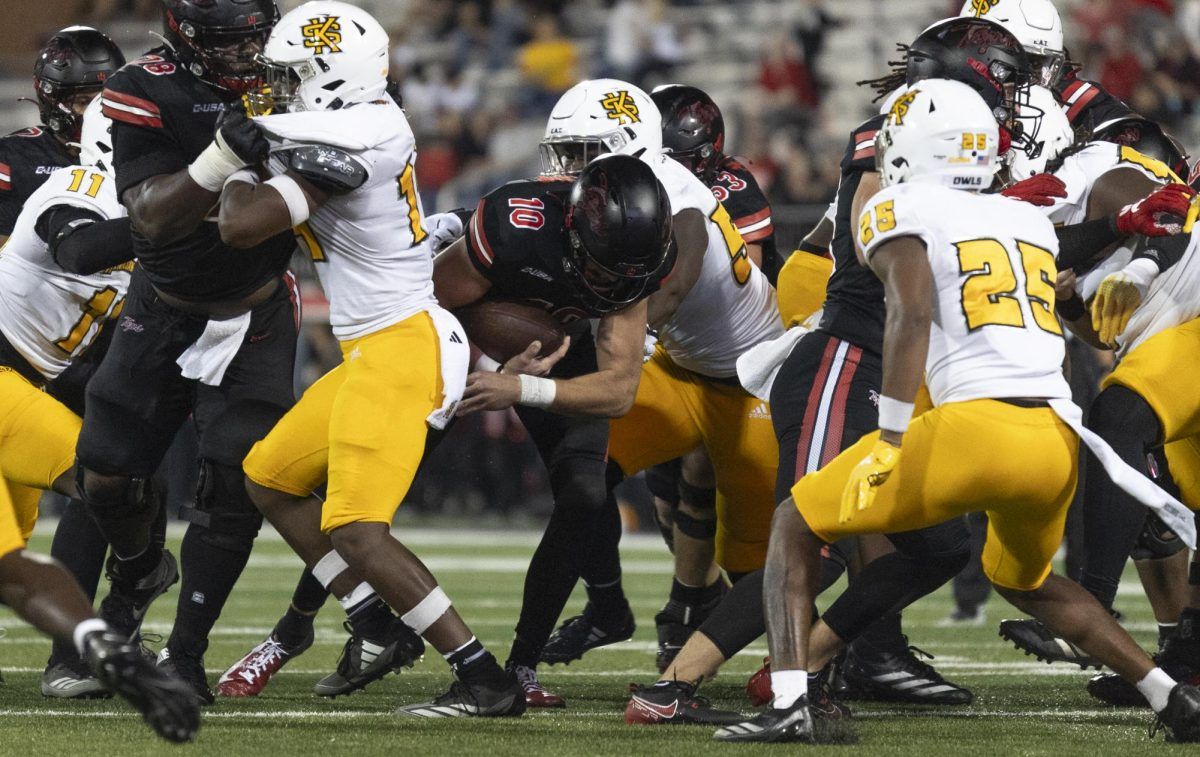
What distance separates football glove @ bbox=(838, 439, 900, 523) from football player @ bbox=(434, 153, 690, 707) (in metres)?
1.02

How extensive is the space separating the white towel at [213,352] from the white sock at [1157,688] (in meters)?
2.67

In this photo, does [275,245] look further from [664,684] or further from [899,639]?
[899,639]

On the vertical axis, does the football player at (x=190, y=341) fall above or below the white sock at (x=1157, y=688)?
above

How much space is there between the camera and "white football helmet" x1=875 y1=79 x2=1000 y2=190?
433 cm

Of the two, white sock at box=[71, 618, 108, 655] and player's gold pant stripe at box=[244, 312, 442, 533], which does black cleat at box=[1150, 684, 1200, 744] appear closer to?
player's gold pant stripe at box=[244, 312, 442, 533]

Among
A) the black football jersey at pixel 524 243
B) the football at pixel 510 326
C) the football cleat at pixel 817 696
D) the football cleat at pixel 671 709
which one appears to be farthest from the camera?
the football at pixel 510 326

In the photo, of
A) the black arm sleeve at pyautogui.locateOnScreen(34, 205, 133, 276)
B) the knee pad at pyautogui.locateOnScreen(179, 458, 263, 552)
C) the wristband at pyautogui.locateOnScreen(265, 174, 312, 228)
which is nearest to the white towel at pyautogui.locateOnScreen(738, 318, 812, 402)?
the wristband at pyautogui.locateOnScreen(265, 174, 312, 228)

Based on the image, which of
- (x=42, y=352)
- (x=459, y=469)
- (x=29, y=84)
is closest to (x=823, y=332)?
(x=42, y=352)

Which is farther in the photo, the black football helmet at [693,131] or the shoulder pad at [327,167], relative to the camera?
the black football helmet at [693,131]

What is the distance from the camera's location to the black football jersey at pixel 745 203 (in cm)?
610

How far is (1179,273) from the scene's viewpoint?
207 inches

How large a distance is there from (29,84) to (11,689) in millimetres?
13250

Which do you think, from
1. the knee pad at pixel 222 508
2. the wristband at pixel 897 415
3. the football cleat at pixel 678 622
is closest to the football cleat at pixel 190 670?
the knee pad at pixel 222 508

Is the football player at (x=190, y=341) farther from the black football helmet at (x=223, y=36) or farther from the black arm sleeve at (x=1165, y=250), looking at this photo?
the black arm sleeve at (x=1165, y=250)
